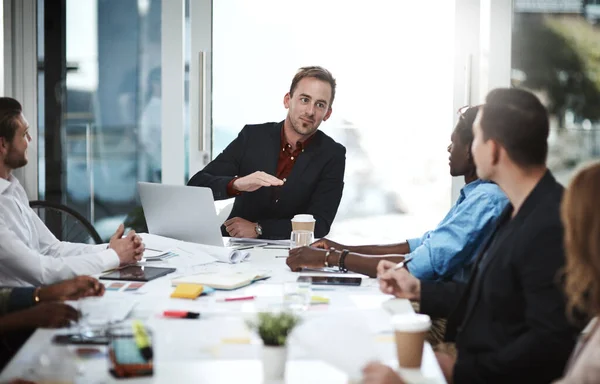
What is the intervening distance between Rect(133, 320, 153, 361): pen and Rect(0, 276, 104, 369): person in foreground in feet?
1.55

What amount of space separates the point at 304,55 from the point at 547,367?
3.25 m

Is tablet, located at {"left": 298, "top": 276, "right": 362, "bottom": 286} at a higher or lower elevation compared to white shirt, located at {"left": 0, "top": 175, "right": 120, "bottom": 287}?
lower

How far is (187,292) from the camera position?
81.5 inches

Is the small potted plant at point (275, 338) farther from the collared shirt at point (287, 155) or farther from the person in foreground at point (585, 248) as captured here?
the collared shirt at point (287, 155)

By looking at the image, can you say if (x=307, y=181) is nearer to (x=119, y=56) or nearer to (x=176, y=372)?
(x=119, y=56)

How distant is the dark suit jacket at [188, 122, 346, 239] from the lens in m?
3.58

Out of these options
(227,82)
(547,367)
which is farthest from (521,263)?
(227,82)

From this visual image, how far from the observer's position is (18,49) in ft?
15.5

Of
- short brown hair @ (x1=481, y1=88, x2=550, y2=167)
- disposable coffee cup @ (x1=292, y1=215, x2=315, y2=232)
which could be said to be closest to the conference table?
short brown hair @ (x1=481, y1=88, x2=550, y2=167)

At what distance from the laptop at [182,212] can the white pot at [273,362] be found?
1.36m

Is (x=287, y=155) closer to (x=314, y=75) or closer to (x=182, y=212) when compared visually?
(x=314, y=75)

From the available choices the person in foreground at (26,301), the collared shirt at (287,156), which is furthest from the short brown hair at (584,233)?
the collared shirt at (287,156)

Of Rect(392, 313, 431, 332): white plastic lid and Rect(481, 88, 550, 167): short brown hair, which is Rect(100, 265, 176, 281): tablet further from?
Rect(481, 88, 550, 167): short brown hair

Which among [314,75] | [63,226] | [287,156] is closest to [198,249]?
[287,156]
